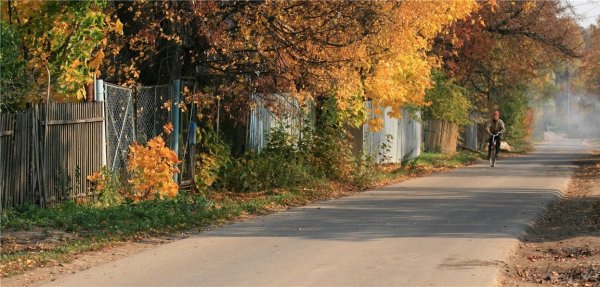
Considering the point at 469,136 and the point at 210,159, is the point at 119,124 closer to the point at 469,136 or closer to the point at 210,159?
the point at 210,159

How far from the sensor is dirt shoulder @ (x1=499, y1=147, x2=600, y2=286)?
1041 centimetres

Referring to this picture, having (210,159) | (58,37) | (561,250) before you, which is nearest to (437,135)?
(210,159)

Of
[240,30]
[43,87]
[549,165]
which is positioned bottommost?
[549,165]

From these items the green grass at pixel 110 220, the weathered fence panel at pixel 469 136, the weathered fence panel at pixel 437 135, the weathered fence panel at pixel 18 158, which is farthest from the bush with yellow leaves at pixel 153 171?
the weathered fence panel at pixel 469 136

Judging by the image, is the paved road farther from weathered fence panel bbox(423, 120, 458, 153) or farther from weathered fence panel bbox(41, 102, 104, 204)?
weathered fence panel bbox(423, 120, 458, 153)

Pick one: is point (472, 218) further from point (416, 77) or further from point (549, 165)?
point (549, 165)

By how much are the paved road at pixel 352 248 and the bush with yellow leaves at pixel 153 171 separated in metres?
1.79

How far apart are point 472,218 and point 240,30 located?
6.05m

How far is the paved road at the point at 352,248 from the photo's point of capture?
9.88 meters

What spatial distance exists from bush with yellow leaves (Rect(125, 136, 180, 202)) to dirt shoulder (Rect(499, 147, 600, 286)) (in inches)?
233

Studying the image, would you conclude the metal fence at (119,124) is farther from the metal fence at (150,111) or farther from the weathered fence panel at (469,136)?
the weathered fence panel at (469,136)

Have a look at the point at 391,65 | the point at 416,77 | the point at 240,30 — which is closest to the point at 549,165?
the point at 416,77

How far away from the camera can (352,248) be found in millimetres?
12039

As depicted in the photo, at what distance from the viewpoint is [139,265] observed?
35.1ft
